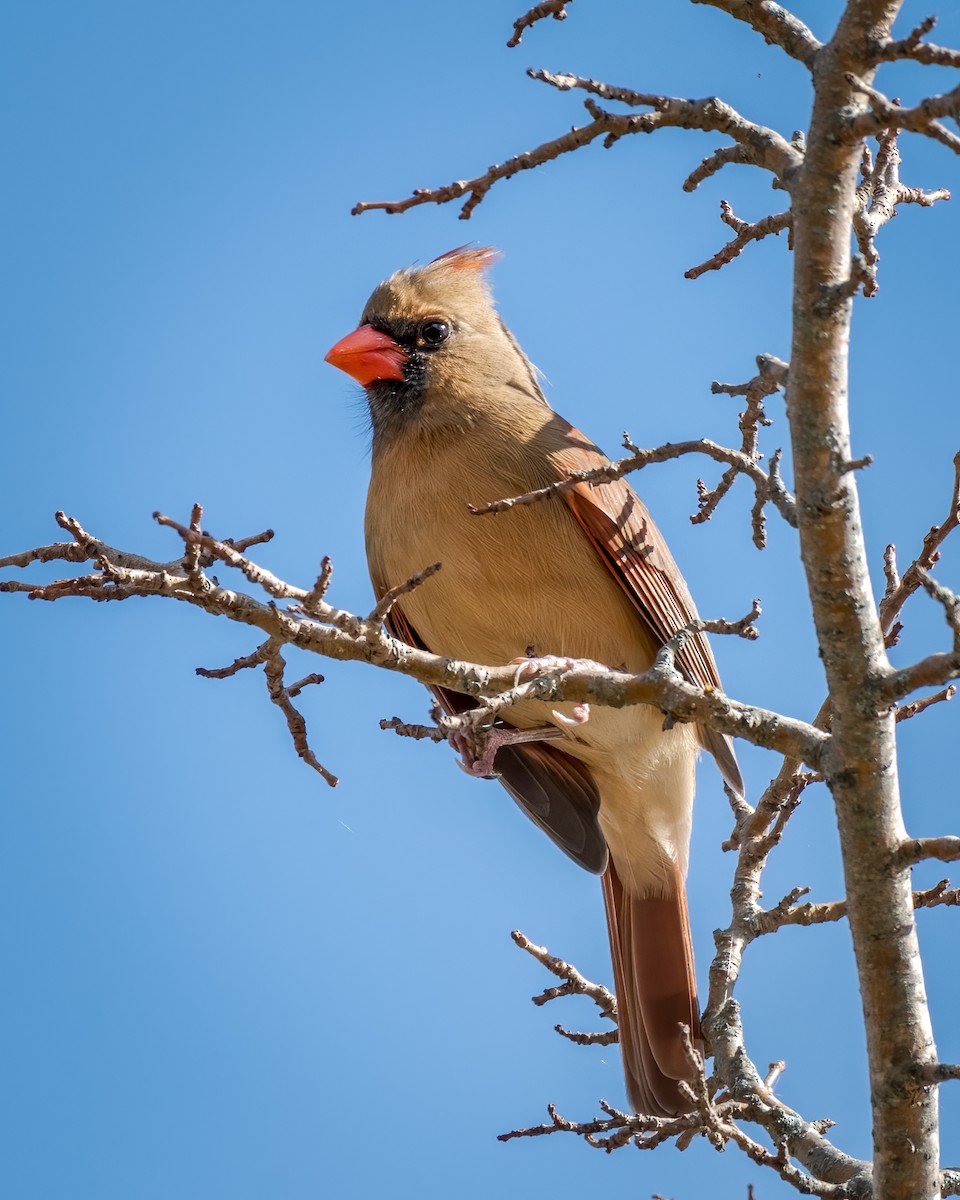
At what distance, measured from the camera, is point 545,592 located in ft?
11.3

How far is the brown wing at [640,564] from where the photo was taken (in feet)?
11.3

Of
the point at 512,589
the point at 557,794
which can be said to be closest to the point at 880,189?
the point at 512,589

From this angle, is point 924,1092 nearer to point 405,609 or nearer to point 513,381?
point 405,609

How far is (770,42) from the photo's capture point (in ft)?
7.34

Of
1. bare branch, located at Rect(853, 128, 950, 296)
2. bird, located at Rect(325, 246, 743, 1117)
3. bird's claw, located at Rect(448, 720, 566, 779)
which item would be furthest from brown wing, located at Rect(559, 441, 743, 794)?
bare branch, located at Rect(853, 128, 950, 296)

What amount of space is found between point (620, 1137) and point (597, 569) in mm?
1438

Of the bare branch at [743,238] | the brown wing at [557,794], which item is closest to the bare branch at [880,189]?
the bare branch at [743,238]

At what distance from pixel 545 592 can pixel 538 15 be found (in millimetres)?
1539

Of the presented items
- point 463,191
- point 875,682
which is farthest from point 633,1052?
point 463,191

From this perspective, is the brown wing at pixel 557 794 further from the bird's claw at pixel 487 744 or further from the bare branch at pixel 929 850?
the bare branch at pixel 929 850

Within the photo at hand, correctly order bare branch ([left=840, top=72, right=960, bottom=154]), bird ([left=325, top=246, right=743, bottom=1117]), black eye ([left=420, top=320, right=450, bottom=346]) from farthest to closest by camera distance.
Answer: black eye ([left=420, top=320, right=450, bottom=346])
bird ([left=325, top=246, right=743, bottom=1117])
bare branch ([left=840, top=72, right=960, bottom=154])

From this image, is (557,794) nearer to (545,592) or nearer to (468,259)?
(545,592)

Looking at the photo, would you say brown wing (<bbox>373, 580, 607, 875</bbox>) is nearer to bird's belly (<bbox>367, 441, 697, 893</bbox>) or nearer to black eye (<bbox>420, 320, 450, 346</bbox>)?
bird's belly (<bbox>367, 441, 697, 893</bbox>)

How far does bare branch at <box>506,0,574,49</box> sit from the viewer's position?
7.42ft
